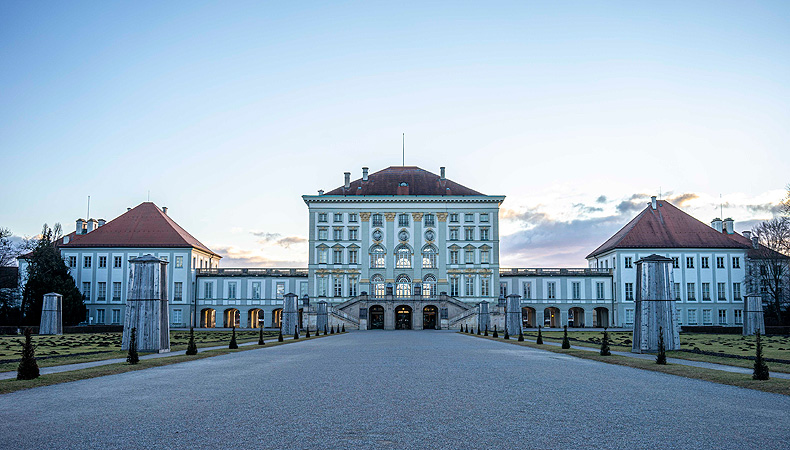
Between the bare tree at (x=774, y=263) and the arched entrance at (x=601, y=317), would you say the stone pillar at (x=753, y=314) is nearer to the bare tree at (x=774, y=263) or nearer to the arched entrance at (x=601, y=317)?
the bare tree at (x=774, y=263)

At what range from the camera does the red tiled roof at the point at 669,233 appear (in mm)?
72062

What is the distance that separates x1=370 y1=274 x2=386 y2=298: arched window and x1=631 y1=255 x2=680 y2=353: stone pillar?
170 ft

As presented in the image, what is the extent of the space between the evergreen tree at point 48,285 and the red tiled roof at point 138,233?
294 inches

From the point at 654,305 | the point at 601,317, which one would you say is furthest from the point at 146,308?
the point at 601,317

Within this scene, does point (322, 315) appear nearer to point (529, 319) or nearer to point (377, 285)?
point (377, 285)

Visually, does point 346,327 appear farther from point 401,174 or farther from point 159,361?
point 159,361

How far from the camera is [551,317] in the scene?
3113 inches

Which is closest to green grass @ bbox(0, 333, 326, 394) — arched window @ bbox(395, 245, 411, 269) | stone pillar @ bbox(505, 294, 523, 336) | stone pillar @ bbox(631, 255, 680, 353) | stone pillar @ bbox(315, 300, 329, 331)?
stone pillar @ bbox(631, 255, 680, 353)

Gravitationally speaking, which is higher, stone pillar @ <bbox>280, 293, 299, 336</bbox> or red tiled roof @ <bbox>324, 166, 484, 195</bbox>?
red tiled roof @ <bbox>324, 166, 484, 195</bbox>

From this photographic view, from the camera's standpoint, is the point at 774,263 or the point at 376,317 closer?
the point at 774,263

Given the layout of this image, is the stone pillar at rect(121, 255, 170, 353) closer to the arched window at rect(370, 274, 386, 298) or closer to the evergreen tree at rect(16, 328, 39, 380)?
the evergreen tree at rect(16, 328, 39, 380)

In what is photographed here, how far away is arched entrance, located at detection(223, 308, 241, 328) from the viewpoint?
251ft

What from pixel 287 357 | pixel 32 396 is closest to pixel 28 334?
pixel 32 396

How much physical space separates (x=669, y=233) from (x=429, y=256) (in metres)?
27.2
